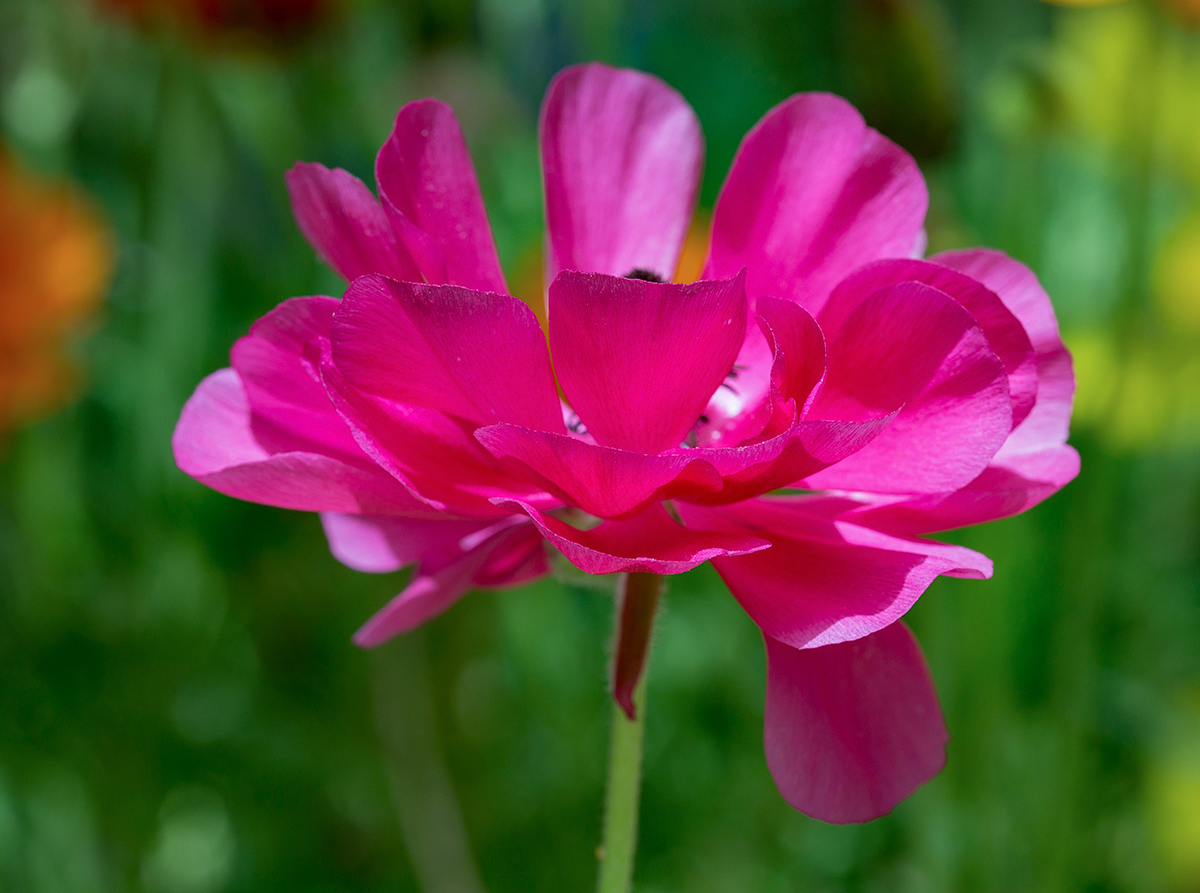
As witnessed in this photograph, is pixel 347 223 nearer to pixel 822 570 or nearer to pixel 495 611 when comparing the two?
pixel 822 570

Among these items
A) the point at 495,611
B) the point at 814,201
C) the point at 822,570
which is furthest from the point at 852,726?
the point at 495,611

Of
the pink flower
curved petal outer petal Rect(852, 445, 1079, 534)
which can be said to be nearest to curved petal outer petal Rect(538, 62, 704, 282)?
the pink flower

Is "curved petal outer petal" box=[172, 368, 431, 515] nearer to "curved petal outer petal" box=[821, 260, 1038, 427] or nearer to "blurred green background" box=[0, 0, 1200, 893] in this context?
"curved petal outer petal" box=[821, 260, 1038, 427]

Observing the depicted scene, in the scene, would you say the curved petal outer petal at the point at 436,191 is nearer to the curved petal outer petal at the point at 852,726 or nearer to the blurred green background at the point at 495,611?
the curved petal outer petal at the point at 852,726

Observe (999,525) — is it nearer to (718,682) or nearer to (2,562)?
(718,682)

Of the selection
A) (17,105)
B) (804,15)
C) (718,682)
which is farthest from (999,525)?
(804,15)
